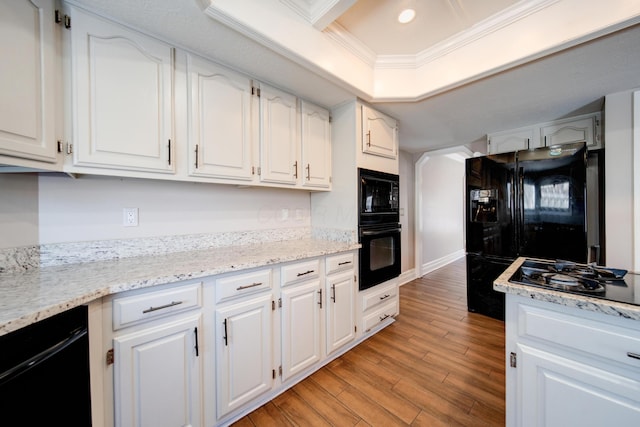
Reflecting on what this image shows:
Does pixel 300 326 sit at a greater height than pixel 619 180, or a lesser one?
lesser

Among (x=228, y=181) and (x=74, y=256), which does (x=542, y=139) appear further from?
(x=74, y=256)

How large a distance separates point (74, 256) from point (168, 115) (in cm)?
99

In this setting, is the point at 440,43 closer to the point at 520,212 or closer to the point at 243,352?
the point at 520,212

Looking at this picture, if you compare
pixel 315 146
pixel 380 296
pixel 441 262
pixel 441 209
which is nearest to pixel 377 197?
pixel 315 146

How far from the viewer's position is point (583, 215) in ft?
6.75

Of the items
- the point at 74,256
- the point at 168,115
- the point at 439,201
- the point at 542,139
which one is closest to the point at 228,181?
the point at 168,115

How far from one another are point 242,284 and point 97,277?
0.66 m

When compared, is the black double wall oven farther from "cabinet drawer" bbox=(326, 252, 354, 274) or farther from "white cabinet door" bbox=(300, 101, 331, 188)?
"white cabinet door" bbox=(300, 101, 331, 188)

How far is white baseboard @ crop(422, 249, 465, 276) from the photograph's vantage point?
4398mm

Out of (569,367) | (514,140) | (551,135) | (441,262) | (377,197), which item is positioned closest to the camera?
(569,367)

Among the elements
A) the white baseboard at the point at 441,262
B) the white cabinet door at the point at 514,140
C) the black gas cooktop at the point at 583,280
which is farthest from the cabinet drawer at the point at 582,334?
the white baseboard at the point at 441,262

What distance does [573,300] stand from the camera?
0.83 meters

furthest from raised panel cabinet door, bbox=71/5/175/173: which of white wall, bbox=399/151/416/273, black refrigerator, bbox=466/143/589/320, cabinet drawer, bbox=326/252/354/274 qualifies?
white wall, bbox=399/151/416/273

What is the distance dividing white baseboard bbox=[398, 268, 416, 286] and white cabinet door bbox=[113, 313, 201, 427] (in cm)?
329
